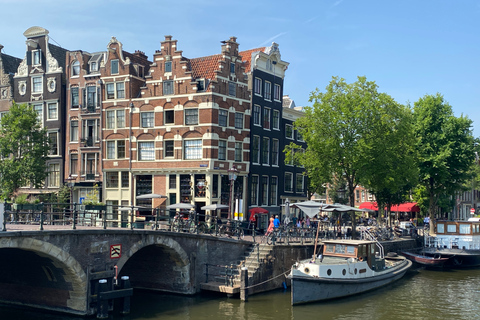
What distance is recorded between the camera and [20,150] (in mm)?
40094

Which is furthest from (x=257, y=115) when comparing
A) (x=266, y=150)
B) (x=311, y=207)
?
(x=311, y=207)

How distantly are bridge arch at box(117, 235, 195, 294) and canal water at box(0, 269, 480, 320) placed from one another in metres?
0.63

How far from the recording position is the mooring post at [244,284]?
25.9 m

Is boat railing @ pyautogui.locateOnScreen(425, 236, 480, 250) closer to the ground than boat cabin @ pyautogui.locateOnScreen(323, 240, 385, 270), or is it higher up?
closer to the ground

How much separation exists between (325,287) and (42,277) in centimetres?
1313

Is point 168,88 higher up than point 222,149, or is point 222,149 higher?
point 168,88

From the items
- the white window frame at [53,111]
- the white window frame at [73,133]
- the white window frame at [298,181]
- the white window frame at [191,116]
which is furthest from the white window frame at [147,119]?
the white window frame at [298,181]

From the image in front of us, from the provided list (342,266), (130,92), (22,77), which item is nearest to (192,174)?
(130,92)

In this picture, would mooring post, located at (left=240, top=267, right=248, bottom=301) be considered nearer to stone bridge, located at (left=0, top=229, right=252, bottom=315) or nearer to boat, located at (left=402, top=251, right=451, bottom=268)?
stone bridge, located at (left=0, top=229, right=252, bottom=315)

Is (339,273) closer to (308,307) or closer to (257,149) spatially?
(308,307)

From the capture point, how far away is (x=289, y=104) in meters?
50.2

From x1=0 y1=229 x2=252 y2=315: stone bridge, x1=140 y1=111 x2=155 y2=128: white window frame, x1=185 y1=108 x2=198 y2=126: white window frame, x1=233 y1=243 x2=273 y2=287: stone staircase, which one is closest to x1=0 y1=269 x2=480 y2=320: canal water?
x1=0 y1=229 x2=252 y2=315: stone bridge

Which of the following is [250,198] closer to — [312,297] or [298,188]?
[298,188]

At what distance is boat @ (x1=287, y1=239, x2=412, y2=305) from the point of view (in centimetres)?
2508
